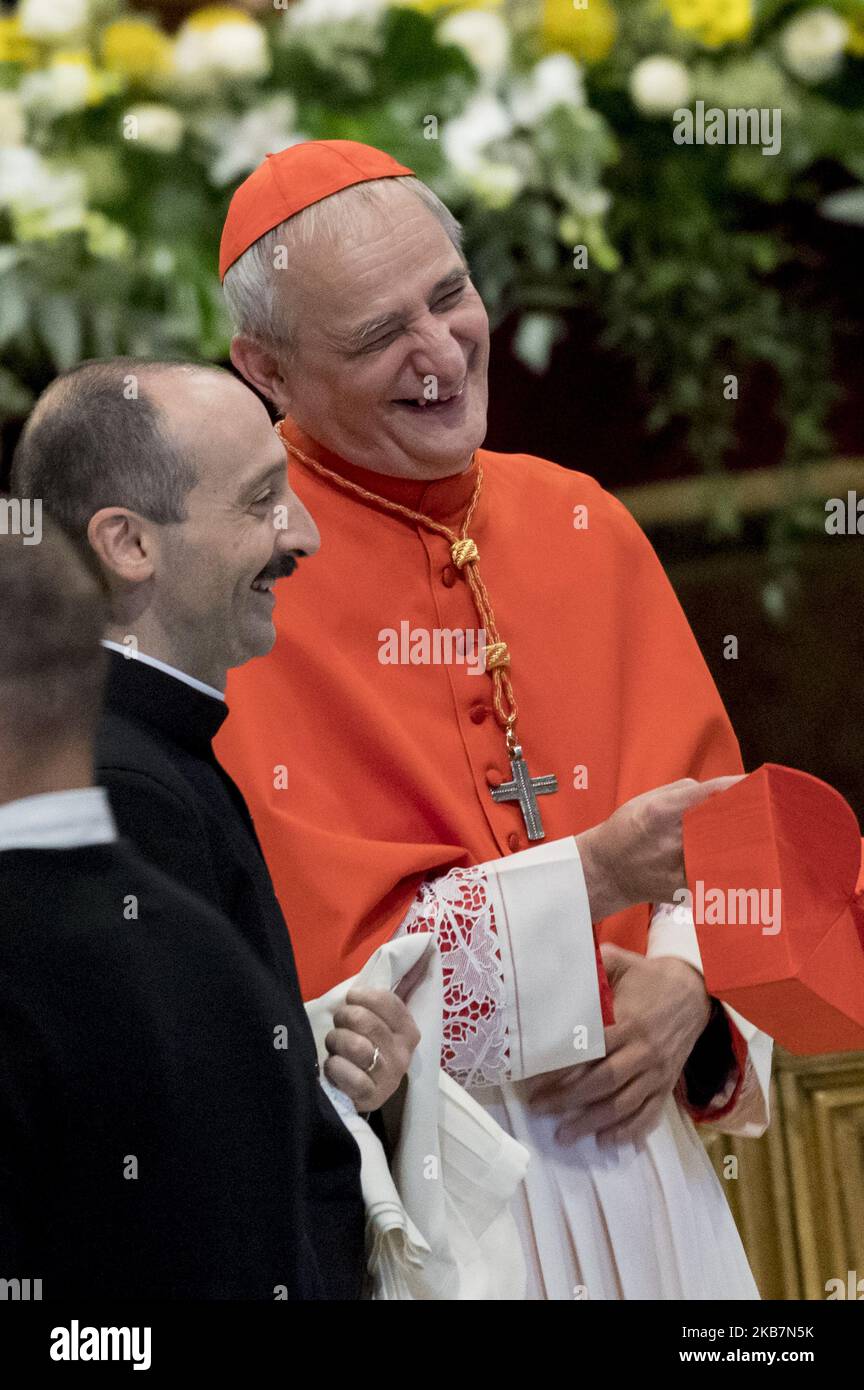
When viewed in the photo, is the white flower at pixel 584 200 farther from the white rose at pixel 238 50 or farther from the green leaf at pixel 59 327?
the green leaf at pixel 59 327

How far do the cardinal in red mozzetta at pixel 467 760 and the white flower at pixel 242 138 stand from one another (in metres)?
0.26

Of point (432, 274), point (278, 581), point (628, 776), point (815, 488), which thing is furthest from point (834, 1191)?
point (432, 274)

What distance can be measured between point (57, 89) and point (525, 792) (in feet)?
4.13

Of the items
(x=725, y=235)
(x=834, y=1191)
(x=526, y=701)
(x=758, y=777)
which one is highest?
(x=725, y=235)

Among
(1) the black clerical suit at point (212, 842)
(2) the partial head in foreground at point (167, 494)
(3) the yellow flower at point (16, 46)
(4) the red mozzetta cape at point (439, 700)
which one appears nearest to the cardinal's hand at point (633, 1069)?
(4) the red mozzetta cape at point (439, 700)

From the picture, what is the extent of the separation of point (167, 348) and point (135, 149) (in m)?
0.30

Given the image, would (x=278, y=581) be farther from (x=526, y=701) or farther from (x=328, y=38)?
(x=328, y=38)

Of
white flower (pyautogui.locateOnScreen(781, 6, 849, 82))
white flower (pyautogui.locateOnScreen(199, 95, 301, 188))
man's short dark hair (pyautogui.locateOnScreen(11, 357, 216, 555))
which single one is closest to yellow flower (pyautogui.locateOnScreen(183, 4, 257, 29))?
white flower (pyautogui.locateOnScreen(199, 95, 301, 188))

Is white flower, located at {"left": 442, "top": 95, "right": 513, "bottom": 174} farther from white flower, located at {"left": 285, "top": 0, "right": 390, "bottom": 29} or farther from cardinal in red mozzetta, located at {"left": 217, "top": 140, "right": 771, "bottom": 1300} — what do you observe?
cardinal in red mozzetta, located at {"left": 217, "top": 140, "right": 771, "bottom": 1300}

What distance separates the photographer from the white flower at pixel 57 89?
10.9 feet

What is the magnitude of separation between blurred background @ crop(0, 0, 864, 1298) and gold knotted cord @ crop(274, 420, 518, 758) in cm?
35

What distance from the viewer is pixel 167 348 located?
3383 millimetres

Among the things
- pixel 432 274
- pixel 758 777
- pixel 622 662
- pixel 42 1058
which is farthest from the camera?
pixel 622 662

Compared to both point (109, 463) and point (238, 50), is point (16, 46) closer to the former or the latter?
point (238, 50)
